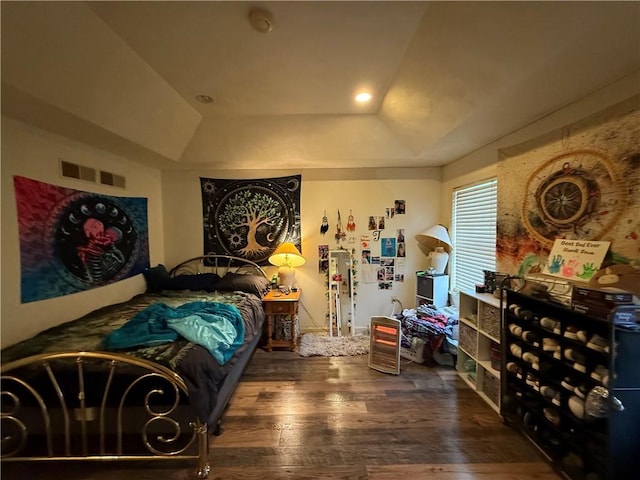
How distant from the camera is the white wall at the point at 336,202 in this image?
3.68 meters

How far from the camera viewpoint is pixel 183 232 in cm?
371

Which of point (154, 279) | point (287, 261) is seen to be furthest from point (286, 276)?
point (154, 279)

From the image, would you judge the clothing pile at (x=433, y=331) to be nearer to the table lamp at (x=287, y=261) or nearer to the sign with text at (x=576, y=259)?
the sign with text at (x=576, y=259)

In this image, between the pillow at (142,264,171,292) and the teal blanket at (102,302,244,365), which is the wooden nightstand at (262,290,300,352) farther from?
the pillow at (142,264,171,292)

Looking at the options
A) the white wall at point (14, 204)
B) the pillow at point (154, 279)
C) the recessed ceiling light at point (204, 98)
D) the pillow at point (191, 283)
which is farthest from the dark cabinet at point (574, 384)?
the pillow at point (154, 279)

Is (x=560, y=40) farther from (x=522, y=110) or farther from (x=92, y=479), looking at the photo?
(x=92, y=479)

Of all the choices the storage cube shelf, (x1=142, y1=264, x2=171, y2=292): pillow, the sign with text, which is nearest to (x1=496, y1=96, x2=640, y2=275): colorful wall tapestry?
the sign with text

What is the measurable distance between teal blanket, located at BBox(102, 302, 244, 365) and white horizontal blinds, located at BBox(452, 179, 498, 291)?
2.49m

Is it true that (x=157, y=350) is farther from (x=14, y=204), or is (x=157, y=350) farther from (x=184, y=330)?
(x=14, y=204)

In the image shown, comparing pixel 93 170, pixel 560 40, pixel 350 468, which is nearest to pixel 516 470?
pixel 350 468

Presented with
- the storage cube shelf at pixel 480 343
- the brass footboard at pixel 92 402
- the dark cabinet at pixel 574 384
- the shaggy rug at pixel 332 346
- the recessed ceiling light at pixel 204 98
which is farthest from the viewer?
the shaggy rug at pixel 332 346

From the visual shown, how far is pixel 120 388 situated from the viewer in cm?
152

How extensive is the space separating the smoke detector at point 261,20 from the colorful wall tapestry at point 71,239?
6.49 feet

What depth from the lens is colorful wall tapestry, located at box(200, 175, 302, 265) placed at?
3652mm
